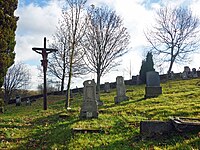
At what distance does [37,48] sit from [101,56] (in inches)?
569

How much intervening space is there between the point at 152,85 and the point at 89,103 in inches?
280

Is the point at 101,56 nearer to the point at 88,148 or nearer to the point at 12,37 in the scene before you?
the point at 12,37

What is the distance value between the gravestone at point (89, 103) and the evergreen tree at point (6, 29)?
9.19 meters

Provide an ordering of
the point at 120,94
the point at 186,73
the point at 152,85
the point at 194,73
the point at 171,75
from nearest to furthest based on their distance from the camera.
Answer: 1. the point at 152,85
2. the point at 120,94
3. the point at 186,73
4. the point at 194,73
5. the point at 171,75

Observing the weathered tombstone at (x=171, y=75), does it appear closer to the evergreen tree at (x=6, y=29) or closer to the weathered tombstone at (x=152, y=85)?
the weathered tombstone at (x=152, y=85)

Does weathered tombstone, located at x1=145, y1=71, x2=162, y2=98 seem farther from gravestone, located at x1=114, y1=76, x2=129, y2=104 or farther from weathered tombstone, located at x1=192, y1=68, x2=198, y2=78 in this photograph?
weathered tombstone, located at x1=192, y1=68, x2=198, y2=78

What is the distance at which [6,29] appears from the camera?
1938cm

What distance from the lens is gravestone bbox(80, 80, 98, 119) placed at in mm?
11922

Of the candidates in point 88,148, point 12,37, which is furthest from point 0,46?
point 88,148

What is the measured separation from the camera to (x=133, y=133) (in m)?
7.85

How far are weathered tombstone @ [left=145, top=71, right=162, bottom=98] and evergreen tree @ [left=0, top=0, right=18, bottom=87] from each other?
34.1 ft

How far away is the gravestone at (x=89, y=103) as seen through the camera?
11.9m

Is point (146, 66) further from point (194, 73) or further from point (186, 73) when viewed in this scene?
point (194, 73)

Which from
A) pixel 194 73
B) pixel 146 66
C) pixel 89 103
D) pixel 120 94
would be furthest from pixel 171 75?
pixel 89 103
